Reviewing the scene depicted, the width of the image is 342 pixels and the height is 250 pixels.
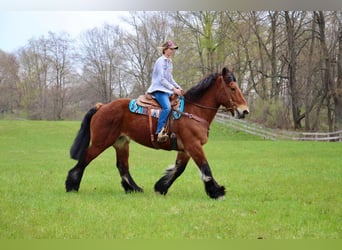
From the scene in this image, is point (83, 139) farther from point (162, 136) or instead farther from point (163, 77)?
point (163, 77)

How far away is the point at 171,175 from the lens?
182 inches

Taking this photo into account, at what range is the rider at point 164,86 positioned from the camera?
4.43 m

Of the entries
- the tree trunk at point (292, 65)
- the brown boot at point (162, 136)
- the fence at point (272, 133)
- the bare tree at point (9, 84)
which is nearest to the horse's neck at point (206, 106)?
the brown boot at point (162, 136)

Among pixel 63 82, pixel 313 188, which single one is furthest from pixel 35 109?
pixel 313 188

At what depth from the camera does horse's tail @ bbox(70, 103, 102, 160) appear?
4.73 m

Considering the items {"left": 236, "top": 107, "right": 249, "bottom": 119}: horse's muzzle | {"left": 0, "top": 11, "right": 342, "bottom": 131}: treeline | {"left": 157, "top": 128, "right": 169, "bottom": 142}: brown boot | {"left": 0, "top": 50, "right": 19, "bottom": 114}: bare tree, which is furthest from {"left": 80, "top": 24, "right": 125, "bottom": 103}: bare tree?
{"left": 236, "top": 107, "right": 249, "bottom": 119}: horse's muzzle

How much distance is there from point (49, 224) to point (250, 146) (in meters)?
3.47

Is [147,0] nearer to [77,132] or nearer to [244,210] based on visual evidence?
[77,132]

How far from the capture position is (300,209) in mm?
4039

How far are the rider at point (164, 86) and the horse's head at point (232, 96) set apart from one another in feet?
1.52

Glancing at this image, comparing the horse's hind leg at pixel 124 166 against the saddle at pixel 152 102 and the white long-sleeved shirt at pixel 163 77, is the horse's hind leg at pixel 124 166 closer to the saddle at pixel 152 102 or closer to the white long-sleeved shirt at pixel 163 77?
the saddle at pixel 152 102

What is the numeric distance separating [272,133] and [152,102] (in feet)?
6.77

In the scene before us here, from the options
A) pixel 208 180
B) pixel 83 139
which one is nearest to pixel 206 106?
pixel 208 180

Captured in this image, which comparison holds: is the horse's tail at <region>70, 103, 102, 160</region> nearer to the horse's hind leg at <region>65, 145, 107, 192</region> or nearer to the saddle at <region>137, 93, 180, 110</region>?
the horse's hind leg at <region>65, 145, 107, 192</region>
